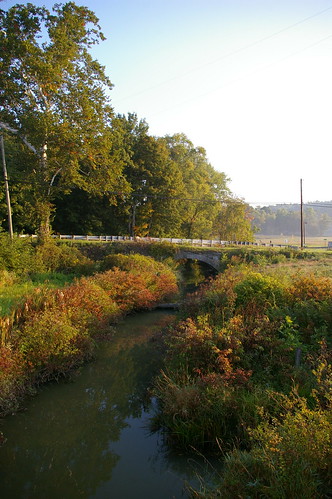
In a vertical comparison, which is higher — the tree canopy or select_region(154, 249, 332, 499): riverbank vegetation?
the tree canopy

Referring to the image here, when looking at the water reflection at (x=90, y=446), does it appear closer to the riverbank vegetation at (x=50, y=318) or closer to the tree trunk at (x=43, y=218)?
the riverbank vegetation at (x=50, y=318)

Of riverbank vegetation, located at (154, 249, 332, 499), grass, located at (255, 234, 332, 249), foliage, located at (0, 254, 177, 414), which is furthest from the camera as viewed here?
grass, located at (255, 234, 332, 249)

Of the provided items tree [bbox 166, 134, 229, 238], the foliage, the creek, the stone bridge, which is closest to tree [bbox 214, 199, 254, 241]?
tree [bbox 166, 134, 229, 238]

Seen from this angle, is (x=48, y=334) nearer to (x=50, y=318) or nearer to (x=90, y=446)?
(x=50, y=318)

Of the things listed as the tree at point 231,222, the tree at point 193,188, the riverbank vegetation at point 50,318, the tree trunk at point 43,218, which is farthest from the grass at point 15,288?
the tree at point 231,222

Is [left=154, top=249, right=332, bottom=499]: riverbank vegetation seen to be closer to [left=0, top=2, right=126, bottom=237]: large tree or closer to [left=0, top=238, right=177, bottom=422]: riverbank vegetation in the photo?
[left=0, top=238, right=177, bottom=422]: riverbank vegetation

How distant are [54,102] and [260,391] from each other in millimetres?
27143

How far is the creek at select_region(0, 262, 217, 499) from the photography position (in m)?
6.12

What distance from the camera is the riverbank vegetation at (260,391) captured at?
4512 millimetres

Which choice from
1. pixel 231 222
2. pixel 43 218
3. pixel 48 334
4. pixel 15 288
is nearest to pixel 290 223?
pixel 231 222

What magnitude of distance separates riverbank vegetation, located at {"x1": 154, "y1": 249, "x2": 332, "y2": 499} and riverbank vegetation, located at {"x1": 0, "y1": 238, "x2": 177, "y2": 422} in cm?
300

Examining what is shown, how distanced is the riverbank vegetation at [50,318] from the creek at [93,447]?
1.80ft

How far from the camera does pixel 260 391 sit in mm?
7164

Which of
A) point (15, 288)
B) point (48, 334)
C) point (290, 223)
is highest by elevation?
point (290, 223)
